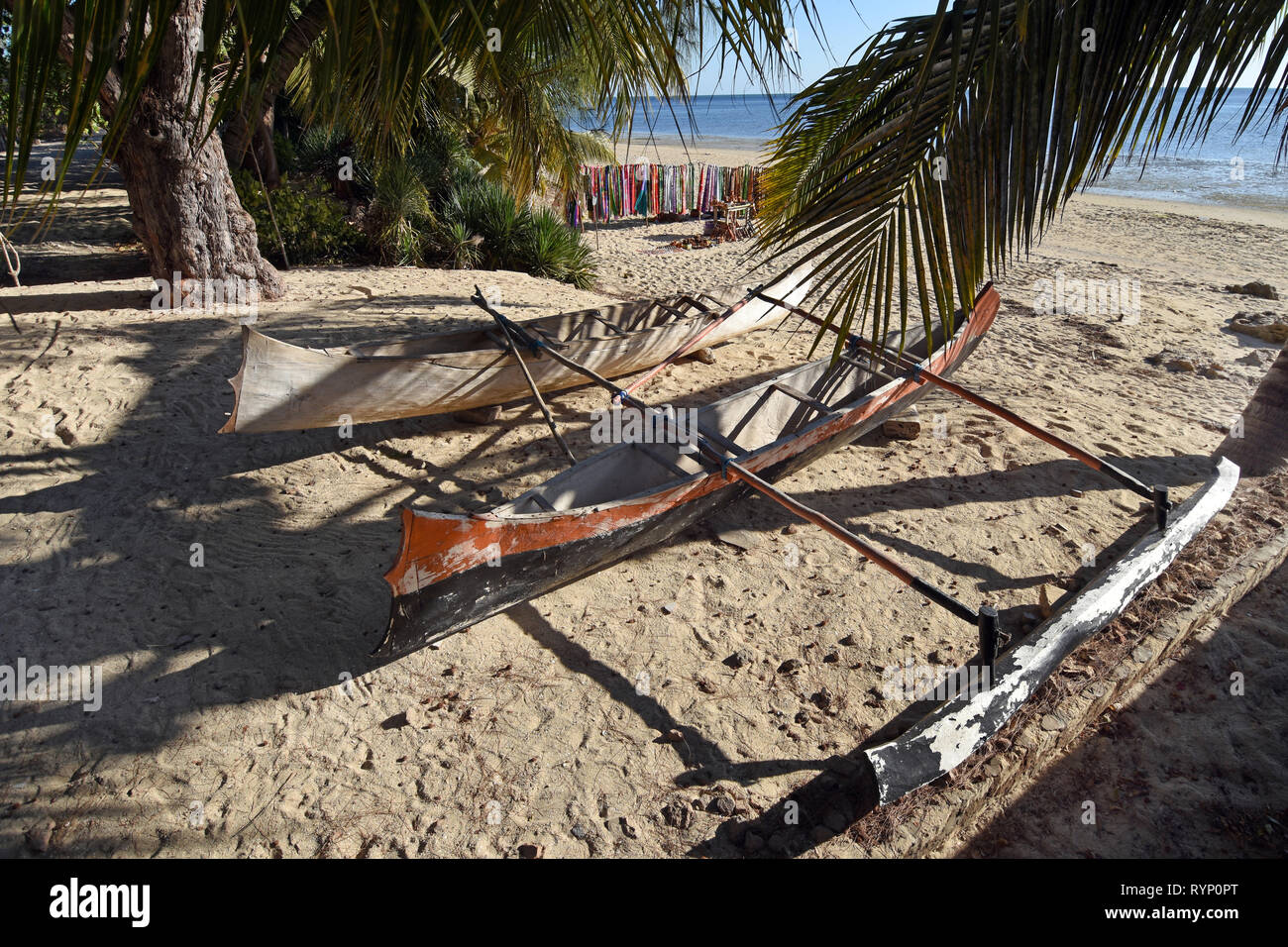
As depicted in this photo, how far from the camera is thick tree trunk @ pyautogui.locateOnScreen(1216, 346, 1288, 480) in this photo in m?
5.34

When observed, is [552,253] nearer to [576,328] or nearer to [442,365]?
[576,328]

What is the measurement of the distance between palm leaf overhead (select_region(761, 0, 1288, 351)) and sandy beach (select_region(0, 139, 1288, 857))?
6.86 feet

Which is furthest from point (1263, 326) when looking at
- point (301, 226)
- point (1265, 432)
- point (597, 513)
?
point (301, 226)

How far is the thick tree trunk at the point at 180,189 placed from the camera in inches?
274

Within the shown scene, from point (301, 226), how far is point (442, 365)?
19.6 feet

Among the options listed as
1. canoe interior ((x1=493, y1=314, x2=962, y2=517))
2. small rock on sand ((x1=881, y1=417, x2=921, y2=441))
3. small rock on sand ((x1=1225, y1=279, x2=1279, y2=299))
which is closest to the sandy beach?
small rock on sand ((x1=881, y1=417, x2=921, y2=441))

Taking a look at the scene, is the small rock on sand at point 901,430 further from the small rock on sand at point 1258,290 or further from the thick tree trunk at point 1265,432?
the small rock on sand at point 1258,290

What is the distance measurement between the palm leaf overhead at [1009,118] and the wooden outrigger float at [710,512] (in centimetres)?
41

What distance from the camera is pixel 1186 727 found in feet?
12.7

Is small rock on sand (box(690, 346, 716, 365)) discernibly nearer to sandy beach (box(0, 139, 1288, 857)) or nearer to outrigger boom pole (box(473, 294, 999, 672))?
sandy beach (box(0, 139, 1288, 857))

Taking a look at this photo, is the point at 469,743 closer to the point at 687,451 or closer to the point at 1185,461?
the point at 687,451

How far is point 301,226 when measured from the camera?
10.3 meters

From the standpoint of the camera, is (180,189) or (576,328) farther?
(180,189)
